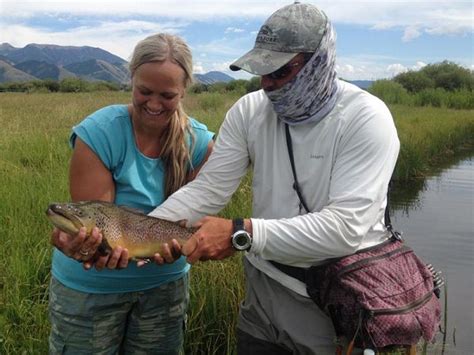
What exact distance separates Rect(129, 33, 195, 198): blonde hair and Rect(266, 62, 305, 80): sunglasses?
54 centimetres

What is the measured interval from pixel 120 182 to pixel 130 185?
5cm

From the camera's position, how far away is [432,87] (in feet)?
146

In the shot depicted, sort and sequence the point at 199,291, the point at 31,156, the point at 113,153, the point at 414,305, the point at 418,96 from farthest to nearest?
the point at 418,96 < the point at 31,156 < the point at 199,291 < the point at 113,153 < the point at 414,305

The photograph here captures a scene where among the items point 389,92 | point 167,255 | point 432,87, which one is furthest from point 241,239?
point 432,87

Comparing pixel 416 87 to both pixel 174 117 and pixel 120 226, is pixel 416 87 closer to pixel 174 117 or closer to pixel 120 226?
pixel 174 117

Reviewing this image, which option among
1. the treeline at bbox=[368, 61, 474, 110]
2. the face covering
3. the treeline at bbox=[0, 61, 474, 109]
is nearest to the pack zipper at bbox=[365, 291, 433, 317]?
the face covering

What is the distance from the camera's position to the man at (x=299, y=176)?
1923 mm

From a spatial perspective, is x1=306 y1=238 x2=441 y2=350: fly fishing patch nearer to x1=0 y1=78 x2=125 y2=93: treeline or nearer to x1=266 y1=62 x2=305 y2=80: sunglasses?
x1=266 y1=62 x2=305 y2=80: sunglasses

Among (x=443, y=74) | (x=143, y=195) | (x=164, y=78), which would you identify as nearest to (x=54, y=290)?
(x=143, y=195)

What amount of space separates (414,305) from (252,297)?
697 mm

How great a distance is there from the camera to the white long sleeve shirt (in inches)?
75.2

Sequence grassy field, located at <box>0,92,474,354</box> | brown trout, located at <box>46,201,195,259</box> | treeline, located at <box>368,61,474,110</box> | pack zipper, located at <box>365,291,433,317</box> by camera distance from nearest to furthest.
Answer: pack zipper, located at <box>365,291,433,317</box> → brown trout, located at <box>46,201,195,259</box> → grassy field, located at <box>0,92,474,354</box> → treeline, located at <box>368,61,474,110</box>

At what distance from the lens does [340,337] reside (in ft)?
6.74

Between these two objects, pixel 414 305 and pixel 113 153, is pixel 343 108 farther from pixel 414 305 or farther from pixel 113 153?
pixel 113 153
